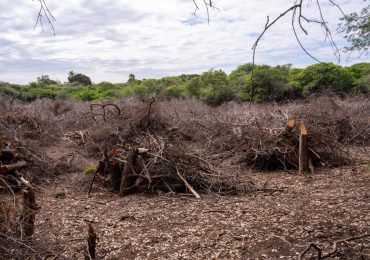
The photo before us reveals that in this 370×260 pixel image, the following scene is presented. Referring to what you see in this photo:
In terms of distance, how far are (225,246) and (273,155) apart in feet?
13.3

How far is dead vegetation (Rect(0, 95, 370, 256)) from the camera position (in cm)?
665

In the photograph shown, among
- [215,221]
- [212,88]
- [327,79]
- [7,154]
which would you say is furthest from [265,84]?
[215,221]

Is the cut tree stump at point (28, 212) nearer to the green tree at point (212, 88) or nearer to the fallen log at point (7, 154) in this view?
the fallen log at point (7, 154)

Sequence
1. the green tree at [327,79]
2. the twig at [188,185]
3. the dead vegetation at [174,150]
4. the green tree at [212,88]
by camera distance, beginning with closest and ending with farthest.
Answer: the twig at [188,185], the dead vegetation at [174,150], the green tree at [327,79], the green tree at [212,88]

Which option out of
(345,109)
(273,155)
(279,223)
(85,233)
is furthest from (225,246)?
(345,109)

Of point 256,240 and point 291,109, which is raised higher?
point 291,109

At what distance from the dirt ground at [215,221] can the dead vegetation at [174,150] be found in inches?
14.4

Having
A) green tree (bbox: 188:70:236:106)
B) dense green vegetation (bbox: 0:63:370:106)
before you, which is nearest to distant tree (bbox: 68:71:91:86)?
dense green vegetation (bbox: 0:63:370:106)

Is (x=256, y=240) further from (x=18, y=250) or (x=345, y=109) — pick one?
(x=345, y=109)

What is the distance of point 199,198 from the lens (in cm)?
622

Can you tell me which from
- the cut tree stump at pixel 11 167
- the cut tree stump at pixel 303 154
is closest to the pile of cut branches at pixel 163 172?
the cut tree stump at pixel 11 167

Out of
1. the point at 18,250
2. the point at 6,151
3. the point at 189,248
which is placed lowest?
the point at 189,248

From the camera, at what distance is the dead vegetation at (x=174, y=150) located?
21.8ft

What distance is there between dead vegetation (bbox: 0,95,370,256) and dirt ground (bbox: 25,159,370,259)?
365 mm
